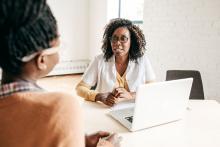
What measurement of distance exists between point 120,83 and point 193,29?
143 centimetres

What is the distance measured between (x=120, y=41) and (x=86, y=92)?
1.59ft

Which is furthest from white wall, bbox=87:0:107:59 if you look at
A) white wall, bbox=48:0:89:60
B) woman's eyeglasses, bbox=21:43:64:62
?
woman's eyeglasses, bbox=21:43:64:62

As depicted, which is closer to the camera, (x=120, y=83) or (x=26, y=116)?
(x=26, y=116)

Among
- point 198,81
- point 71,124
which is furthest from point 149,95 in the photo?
point 198,81

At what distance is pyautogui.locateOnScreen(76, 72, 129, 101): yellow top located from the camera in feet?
5.97

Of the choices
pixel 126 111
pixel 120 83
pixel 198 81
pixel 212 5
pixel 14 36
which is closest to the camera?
pixel 14 36

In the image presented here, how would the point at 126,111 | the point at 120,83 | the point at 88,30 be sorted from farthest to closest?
1. the point at 88,30
2. the point at 120,83
3. the point at 126,111

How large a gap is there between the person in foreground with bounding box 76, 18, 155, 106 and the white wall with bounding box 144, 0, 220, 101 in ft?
3.62

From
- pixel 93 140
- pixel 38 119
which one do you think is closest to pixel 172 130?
pixel 93 140

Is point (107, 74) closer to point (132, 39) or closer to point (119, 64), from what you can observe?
point (119, 64)

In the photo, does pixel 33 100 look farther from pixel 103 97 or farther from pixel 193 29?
pixel 193 29

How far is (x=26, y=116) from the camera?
641 mm

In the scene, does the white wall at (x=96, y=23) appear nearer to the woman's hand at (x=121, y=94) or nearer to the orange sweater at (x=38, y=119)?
the woman's hand at (x=121, y=94)

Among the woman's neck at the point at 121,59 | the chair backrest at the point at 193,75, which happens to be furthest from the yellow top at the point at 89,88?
the chair backrest at the point at 193,75
